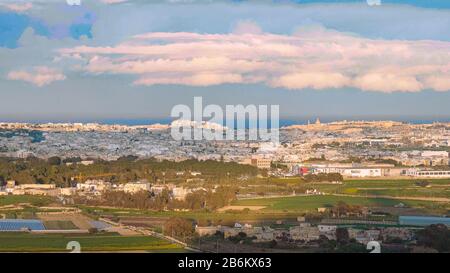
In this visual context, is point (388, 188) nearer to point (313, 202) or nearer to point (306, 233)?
point (313, 202)

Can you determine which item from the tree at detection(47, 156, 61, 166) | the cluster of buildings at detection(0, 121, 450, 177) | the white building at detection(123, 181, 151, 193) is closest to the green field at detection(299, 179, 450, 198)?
the cluster of buildings at detection(0, 121, 450, 177)

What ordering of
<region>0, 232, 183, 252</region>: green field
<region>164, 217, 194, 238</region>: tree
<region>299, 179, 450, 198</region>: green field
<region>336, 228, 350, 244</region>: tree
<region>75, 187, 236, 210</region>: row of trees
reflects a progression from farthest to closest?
<region>299, 179, 450, 198</region>: green field, <region>75, 187, 236, 210</region>: row of trees, <region>164, 217, 194, 238</region>: tree, <region>336, 228, 350, 244</region>: tree, <region>0, 232, 183, 252</region>: green field

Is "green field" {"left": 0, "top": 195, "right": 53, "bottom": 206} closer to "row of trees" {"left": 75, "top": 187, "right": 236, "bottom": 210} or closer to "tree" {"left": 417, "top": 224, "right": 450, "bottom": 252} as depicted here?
"row of trees" {"left": 75, "top": 187, "right": 236, "bottom": 210}

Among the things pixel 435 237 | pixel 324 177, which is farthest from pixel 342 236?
pixel 324 177

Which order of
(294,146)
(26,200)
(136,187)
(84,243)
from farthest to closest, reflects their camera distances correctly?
(294,146), (136,187), (26,200), (84,243)
